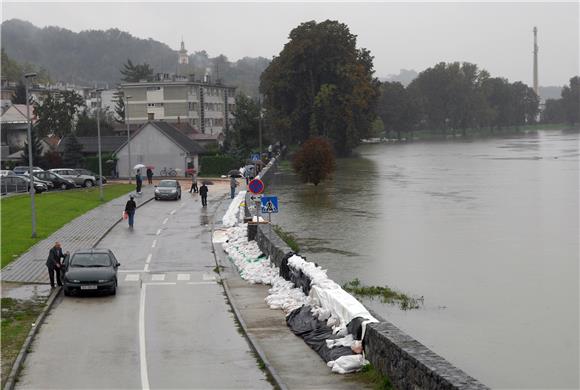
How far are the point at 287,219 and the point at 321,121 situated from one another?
6135 centimetres

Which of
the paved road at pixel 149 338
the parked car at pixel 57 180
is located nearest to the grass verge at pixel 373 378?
the paved road at pixel 149 338

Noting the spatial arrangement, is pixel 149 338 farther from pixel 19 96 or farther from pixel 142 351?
pixel 19 96

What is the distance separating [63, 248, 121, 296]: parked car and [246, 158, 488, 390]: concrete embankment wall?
11.3 meters

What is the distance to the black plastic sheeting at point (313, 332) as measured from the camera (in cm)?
1995

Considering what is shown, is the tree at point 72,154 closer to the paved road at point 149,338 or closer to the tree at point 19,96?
the paved road at point 149,338

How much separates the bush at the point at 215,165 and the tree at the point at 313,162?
30.0ft

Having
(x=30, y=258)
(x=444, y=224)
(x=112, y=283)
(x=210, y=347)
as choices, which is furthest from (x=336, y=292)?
(x=444, y=224)

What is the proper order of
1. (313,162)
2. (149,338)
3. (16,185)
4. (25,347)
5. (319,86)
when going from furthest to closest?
(319,86) < (313,162) < (16,185) < (149,338) < (25,347)

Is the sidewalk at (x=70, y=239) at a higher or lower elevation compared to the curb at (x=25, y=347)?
higher

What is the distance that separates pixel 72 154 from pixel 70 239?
48.9 metres

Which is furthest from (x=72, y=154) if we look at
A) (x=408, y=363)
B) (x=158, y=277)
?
(x=408, y=363)

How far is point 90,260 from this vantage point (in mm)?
29141

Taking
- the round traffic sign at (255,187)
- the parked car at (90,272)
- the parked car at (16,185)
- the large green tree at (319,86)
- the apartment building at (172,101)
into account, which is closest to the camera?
the parked car at (90,272)

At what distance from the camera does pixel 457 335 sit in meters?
27.4
